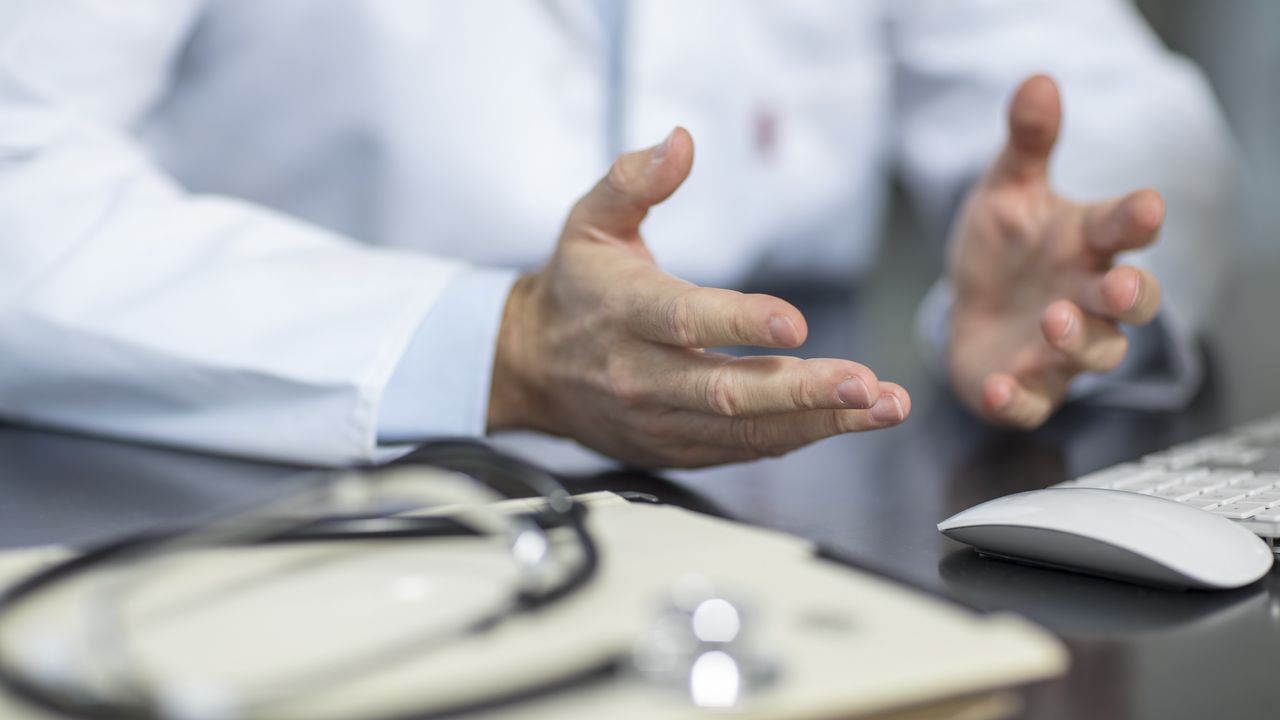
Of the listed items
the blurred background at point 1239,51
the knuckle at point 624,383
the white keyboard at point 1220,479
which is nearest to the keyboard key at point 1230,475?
the white keyboard at point 1220,479

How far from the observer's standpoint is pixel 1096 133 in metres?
1.01

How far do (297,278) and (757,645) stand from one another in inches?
16.9

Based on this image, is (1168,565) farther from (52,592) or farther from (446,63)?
(446,63)

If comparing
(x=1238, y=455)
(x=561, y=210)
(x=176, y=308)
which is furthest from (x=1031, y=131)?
(x=176, y=308)

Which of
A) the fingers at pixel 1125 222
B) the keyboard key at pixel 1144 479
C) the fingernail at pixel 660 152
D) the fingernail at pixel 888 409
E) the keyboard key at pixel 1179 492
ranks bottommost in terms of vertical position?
the keyboard key at pixel 1144 479

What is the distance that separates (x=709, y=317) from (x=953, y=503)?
14cm

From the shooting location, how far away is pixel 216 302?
594 millimetres

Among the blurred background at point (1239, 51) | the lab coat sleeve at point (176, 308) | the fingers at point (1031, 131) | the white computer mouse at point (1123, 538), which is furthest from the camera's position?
the blurred background at point (1239, 51)

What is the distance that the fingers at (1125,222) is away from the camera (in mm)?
619

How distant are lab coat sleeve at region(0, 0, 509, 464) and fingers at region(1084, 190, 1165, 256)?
14.3 inches

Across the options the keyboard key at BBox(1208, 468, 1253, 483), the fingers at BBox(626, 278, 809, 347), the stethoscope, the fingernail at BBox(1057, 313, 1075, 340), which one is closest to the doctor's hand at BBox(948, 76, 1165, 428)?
the fingernail at BBox(1057, 313, 1075, 340)

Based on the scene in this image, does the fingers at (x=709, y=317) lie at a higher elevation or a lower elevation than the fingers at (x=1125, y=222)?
lower

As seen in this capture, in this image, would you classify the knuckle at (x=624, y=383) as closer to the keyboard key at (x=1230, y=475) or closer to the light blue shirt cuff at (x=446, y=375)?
the light blue shirt cuff at (x=446, y=375)

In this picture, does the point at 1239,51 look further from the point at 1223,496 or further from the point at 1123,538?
the point at 1123,538
